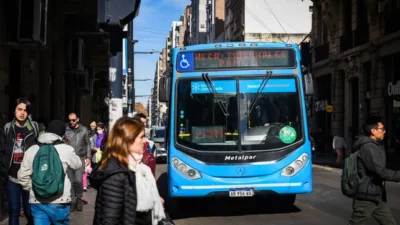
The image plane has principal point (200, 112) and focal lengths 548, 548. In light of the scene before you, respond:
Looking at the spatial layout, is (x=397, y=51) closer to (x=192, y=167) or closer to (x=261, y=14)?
(x=192, y=167)

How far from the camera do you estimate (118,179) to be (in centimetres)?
362

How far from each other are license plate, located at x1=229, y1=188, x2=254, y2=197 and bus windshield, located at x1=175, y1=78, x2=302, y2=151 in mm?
711

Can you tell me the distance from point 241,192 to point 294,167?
1.05 meters

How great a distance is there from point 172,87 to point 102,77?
24751 mm

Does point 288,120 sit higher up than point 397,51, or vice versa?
point 397,51

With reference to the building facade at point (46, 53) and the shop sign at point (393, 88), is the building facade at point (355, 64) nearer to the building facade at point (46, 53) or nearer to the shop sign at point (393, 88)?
the shop sign at point (393, 88)

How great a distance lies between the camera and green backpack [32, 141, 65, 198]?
17.5 feet

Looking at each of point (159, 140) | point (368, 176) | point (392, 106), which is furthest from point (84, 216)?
point (392, 106)

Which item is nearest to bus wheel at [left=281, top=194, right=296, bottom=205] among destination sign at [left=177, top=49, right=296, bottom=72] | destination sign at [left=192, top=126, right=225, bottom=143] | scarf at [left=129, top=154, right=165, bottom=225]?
destination sign at [left=192, top=126, right=225, bottom=143]

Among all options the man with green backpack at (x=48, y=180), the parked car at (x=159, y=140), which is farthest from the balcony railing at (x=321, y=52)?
the man with green backpack at (x=48, y=180)

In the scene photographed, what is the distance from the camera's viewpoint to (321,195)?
13.3 meters

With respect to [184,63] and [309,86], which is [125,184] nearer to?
[184,63]

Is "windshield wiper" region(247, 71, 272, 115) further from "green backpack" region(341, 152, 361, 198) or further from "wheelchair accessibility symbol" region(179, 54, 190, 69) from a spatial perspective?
"green backpack" region(341, 152, 361, 198)

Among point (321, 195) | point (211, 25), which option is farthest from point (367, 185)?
point (211, 25)
